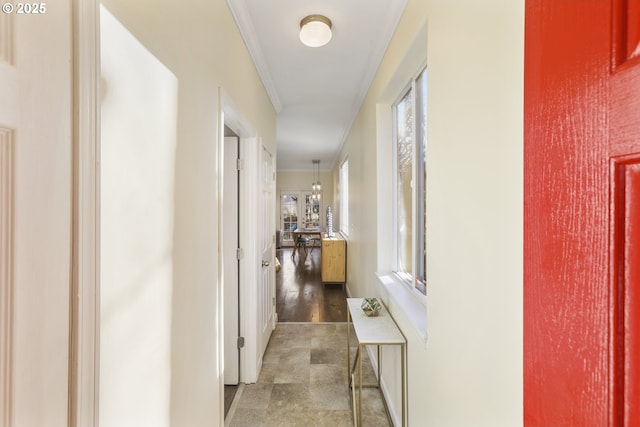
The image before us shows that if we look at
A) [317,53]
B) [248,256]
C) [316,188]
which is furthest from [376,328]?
[316,188]

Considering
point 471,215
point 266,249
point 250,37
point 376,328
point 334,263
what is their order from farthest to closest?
point 334,263, point 266,249, point 250,37, point 376,328, point 471,215

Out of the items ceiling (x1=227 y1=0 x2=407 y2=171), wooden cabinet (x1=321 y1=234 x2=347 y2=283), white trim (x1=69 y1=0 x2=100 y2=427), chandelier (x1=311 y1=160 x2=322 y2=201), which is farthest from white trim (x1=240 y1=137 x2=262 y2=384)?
chandelier (x1=311 y1=160 x2=322 y2=201)

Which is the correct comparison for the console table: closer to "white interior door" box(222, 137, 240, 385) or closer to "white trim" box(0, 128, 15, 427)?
"white interior door" box(222, 137, 240, 385)

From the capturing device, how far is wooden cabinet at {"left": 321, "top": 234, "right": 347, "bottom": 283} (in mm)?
5043

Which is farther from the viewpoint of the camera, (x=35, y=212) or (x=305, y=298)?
(x=305, y=298)

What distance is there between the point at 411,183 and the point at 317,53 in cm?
130

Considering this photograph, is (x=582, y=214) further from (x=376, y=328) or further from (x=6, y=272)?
(x=376, y=328)

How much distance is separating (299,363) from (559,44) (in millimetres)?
2785

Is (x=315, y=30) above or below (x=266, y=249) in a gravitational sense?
above

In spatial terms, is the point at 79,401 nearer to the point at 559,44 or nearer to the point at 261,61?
the point at 559,44

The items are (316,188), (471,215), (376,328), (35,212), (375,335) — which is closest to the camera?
(35,212)

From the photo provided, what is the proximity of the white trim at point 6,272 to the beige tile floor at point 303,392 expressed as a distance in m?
1.84

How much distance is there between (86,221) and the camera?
0.60 metres

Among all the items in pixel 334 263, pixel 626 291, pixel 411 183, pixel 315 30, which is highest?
pixel 315 30
